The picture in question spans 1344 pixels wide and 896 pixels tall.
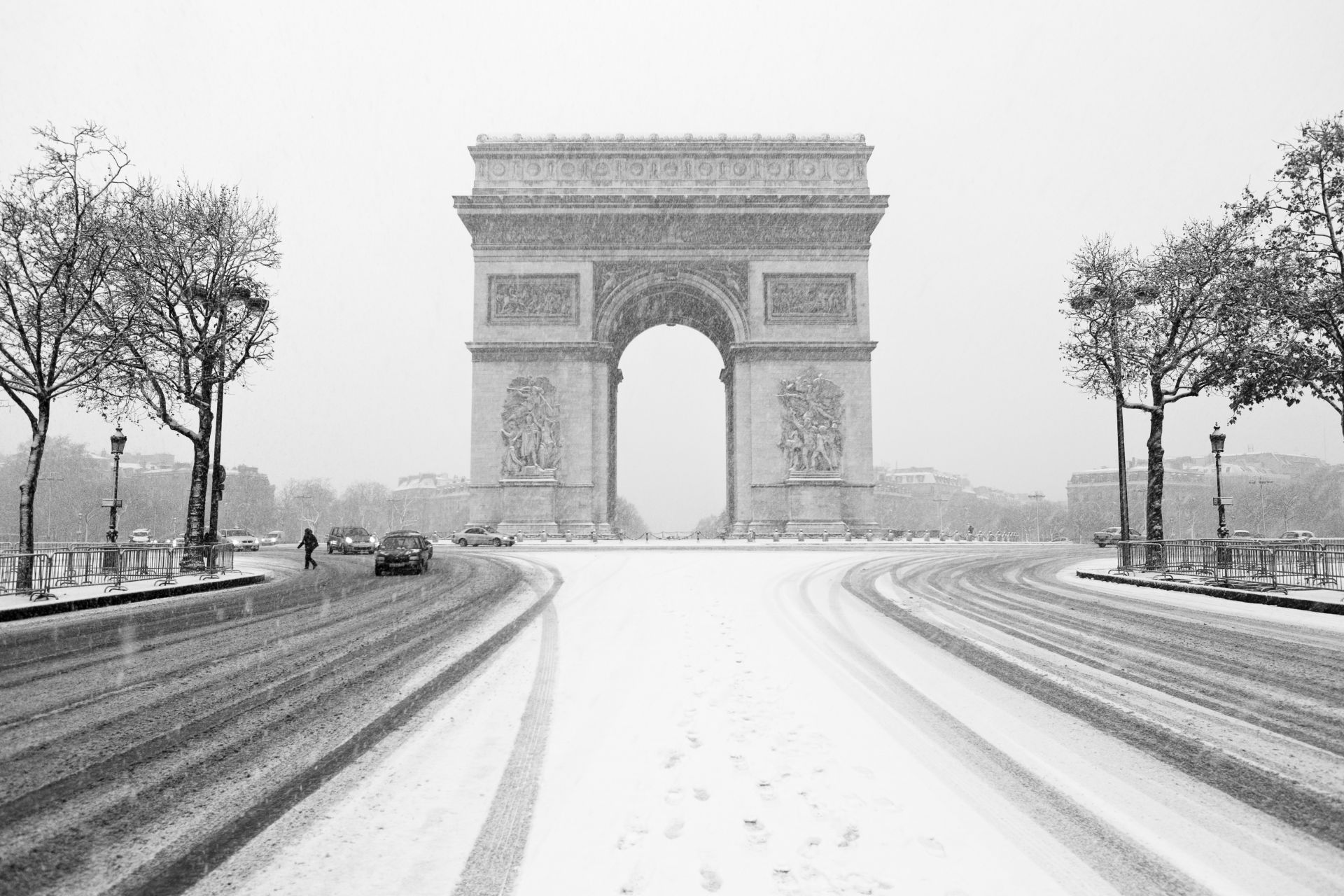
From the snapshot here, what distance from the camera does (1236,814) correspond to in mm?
3744

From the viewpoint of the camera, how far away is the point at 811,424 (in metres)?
37.6

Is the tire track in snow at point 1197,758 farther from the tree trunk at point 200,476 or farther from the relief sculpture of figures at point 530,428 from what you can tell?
the relief sculpture of figures at point 530,428

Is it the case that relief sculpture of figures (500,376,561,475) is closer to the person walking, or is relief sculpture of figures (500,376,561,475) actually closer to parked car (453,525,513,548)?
parked car (453,525,513,548)

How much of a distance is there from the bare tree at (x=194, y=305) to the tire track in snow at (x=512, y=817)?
55.9ft

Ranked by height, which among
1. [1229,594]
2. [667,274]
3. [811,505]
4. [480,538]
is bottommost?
[1229,594]

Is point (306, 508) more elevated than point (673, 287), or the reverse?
point (673, 287)

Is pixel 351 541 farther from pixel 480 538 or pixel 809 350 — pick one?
pixel 809 350

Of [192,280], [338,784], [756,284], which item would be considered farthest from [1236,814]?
[756,284]

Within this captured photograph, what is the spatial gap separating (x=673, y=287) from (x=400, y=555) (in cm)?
2408

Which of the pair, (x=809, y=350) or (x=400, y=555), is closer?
(x=400, y=555)

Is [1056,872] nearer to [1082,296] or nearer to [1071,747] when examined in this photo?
[1071,747]

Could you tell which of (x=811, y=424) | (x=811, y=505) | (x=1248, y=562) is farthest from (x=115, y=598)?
(x=811, y=424)

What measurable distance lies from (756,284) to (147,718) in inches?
1412

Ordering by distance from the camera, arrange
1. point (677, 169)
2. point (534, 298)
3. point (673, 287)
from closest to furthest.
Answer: point (534, 298) → point (677, 169) → point (673, 287)
